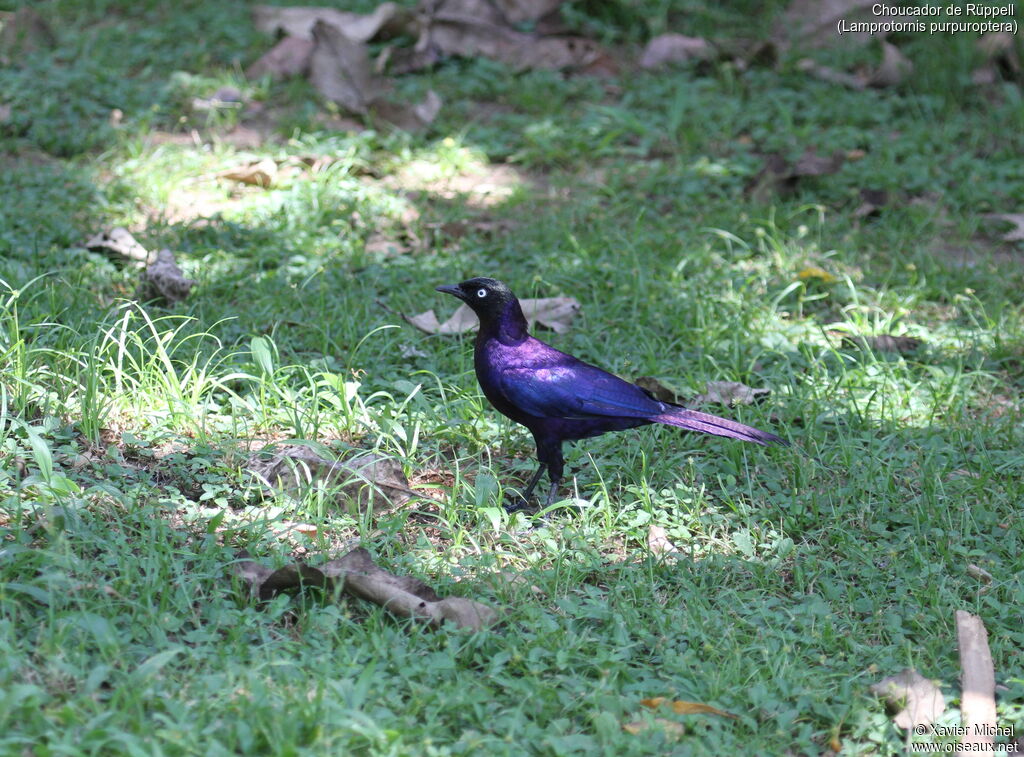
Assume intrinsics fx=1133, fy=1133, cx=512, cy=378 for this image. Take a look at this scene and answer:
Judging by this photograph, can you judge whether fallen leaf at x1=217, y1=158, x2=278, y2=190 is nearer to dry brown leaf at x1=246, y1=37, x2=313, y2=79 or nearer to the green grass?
the green grass

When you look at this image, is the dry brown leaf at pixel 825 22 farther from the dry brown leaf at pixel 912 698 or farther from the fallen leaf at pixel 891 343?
the dry brown leaf at pixel 912 698

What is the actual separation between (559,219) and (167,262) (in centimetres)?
213

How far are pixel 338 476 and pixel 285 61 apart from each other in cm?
466

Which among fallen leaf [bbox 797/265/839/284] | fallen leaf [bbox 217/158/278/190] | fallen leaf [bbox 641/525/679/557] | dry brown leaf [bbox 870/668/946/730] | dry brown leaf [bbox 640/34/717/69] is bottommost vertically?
dry brown leaf [bbox 870/668/946/730]

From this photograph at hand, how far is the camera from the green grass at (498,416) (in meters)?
3.01

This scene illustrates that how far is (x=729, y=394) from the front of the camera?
4.77 meters

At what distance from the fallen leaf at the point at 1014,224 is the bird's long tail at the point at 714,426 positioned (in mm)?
2961

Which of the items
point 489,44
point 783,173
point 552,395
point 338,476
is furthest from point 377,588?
point 489,44

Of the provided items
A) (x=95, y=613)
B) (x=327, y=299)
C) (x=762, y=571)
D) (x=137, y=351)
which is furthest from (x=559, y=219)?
(x=95, y=613)

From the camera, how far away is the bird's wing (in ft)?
13.3

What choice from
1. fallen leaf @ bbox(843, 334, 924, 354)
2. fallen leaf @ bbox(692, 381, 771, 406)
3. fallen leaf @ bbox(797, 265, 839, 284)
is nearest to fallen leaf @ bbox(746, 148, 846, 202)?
fallen leaf @ bbox(797, 265, 839, 284)

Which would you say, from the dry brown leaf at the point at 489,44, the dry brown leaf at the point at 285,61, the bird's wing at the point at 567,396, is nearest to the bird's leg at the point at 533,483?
the bird's wing at the point at 567,396

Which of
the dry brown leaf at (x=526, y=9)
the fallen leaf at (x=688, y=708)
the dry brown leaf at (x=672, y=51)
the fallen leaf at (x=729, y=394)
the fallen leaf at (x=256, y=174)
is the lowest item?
the fallen leaf at (x=688, y=708)

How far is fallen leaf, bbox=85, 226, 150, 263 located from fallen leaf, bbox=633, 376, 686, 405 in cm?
248
